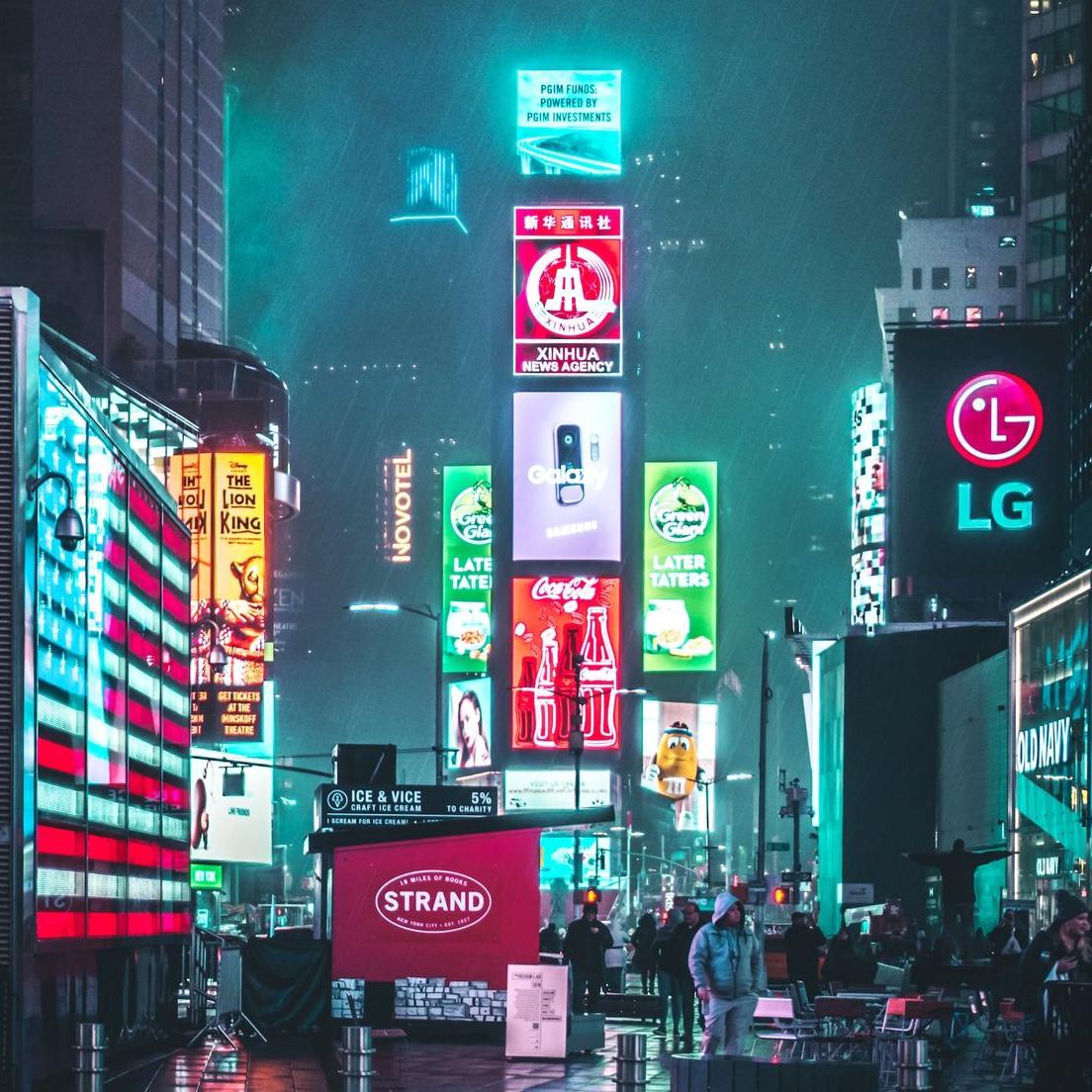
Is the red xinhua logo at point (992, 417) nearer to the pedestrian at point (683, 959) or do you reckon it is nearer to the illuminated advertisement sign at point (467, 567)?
the illuminated advertisement sign at point (467, 567)

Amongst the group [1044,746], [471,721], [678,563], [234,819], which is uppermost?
[678,563]

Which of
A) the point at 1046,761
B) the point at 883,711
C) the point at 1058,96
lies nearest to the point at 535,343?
the point at 883,711

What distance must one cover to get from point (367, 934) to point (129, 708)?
6.42m

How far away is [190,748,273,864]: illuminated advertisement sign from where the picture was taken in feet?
271

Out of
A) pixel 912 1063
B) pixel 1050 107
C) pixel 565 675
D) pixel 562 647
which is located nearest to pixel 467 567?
pixel 562 647

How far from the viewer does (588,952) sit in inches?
1481

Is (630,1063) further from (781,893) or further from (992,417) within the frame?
(992,417)

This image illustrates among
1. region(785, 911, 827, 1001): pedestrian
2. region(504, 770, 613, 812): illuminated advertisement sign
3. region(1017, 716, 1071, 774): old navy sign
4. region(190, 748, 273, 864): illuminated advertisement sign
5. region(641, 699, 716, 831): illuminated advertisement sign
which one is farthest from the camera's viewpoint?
region(641, 699, 716, 831): illuminated advertisement sign

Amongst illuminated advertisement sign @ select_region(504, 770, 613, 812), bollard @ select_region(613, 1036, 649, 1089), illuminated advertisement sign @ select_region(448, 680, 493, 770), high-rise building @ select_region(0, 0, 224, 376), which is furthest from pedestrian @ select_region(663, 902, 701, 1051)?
illuminated advertisement sign @ select_region(448, 680, 493, 770)

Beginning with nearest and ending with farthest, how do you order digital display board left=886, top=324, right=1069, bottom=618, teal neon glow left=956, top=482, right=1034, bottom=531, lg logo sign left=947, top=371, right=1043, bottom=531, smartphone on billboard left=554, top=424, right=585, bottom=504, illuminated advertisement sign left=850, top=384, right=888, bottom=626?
digital display board left=886, top=324, right=1069, bottom=618
teal neon glow left=956, top=482, right=1034, bottom=531
lg logo sign left=947, top=371, right=1043, bottom=531
smartphone on billboard left=554, top=424, right=585, bottom=504
illuminated advertisement sign left=850, top=384, right=888, bottom=626

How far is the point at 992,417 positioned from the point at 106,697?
171ft

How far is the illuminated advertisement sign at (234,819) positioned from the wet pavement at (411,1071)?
5081 centimetres

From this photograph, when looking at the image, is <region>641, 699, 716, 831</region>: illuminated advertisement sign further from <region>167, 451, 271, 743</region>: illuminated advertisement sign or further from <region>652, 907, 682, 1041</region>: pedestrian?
<region>652, 907, 682, 1041</region>: pedestrian

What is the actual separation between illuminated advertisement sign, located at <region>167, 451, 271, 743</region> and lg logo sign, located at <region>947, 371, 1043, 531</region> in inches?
928
